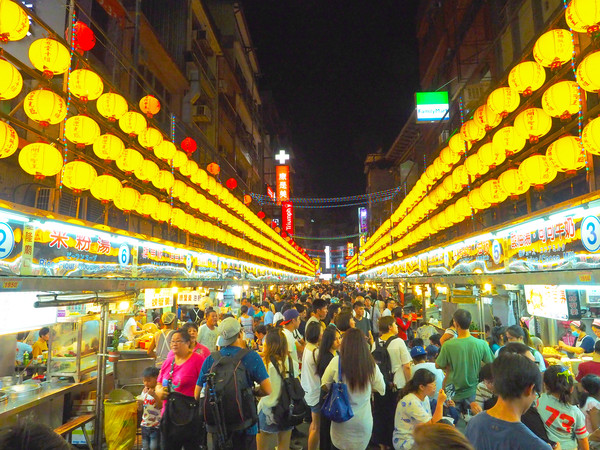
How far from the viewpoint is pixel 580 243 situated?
610cm

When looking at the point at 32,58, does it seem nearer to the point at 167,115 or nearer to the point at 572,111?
the point at 572,111

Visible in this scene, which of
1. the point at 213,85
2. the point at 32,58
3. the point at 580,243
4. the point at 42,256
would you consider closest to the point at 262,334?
the point at 42,256

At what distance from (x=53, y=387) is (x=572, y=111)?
32.3 ft

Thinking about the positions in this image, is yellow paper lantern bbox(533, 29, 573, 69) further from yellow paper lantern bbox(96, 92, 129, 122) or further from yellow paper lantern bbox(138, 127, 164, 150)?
yellow paper lantern bbox(138, 127, 164, 150)

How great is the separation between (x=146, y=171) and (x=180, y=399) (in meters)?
6.67

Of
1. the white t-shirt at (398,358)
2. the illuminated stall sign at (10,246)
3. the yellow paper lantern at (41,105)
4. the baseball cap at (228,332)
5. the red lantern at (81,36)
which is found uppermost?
the red lantern at (81,36)

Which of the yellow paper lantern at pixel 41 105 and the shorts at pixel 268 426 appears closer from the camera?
the shorts at pixel 268 426

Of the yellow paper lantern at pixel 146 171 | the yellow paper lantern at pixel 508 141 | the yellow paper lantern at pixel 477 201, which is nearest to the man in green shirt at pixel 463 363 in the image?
the yellow paper lantern at pixel 508 141

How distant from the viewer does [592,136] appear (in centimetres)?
555

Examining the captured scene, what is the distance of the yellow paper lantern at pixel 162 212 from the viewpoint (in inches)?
436

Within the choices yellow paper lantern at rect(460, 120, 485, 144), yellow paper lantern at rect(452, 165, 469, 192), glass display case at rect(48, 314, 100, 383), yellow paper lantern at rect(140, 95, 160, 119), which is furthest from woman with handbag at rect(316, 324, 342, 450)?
yellow paper lantern at rect(140, 95, 160, 119)

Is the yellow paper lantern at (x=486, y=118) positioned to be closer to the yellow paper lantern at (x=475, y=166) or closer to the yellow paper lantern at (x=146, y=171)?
the yellow paper lantern at (x=475, y=166)

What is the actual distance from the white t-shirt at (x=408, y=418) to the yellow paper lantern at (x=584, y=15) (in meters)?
5.50

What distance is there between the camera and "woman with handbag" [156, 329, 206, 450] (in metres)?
4.83
